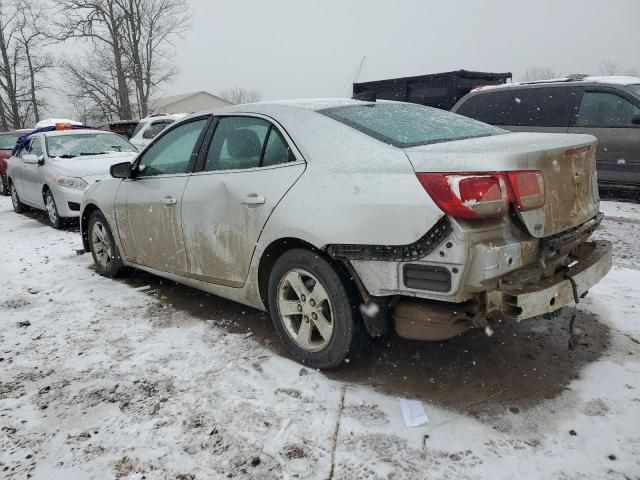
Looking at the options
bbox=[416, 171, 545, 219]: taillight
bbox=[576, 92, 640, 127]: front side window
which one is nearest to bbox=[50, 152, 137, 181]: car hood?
bbox=[416, 171, 545, 219]: taillight

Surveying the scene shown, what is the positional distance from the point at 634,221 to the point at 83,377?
6.77 m

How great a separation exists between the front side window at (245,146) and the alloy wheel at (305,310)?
0.74 m

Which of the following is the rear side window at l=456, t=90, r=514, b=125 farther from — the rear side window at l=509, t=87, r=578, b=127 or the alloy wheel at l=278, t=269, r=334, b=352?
the alloy wheel at l=278, t=269, r=334, b=352

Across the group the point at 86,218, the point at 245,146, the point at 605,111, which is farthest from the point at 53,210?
the point at 605,111

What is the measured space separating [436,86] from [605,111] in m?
4.98

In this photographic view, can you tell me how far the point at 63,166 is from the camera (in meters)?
7.79

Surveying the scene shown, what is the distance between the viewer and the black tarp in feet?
38.3

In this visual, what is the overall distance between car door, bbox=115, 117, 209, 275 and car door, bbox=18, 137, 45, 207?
4.80 m

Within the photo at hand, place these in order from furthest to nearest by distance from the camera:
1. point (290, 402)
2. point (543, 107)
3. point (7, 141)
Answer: point (7, 141) < point (543, 107) < point (290, 402)

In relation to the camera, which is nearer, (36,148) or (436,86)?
(36,148)

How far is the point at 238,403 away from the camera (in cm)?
265

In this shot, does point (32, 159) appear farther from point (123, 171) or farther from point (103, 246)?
point (123, 171)

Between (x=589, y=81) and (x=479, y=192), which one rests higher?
(x=589, y=81)

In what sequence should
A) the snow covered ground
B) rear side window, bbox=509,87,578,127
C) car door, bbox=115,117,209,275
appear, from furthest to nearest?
rear side window, bbox=509,87,578,127
car door, bbox=115,117,209,275
the snow covered ground
